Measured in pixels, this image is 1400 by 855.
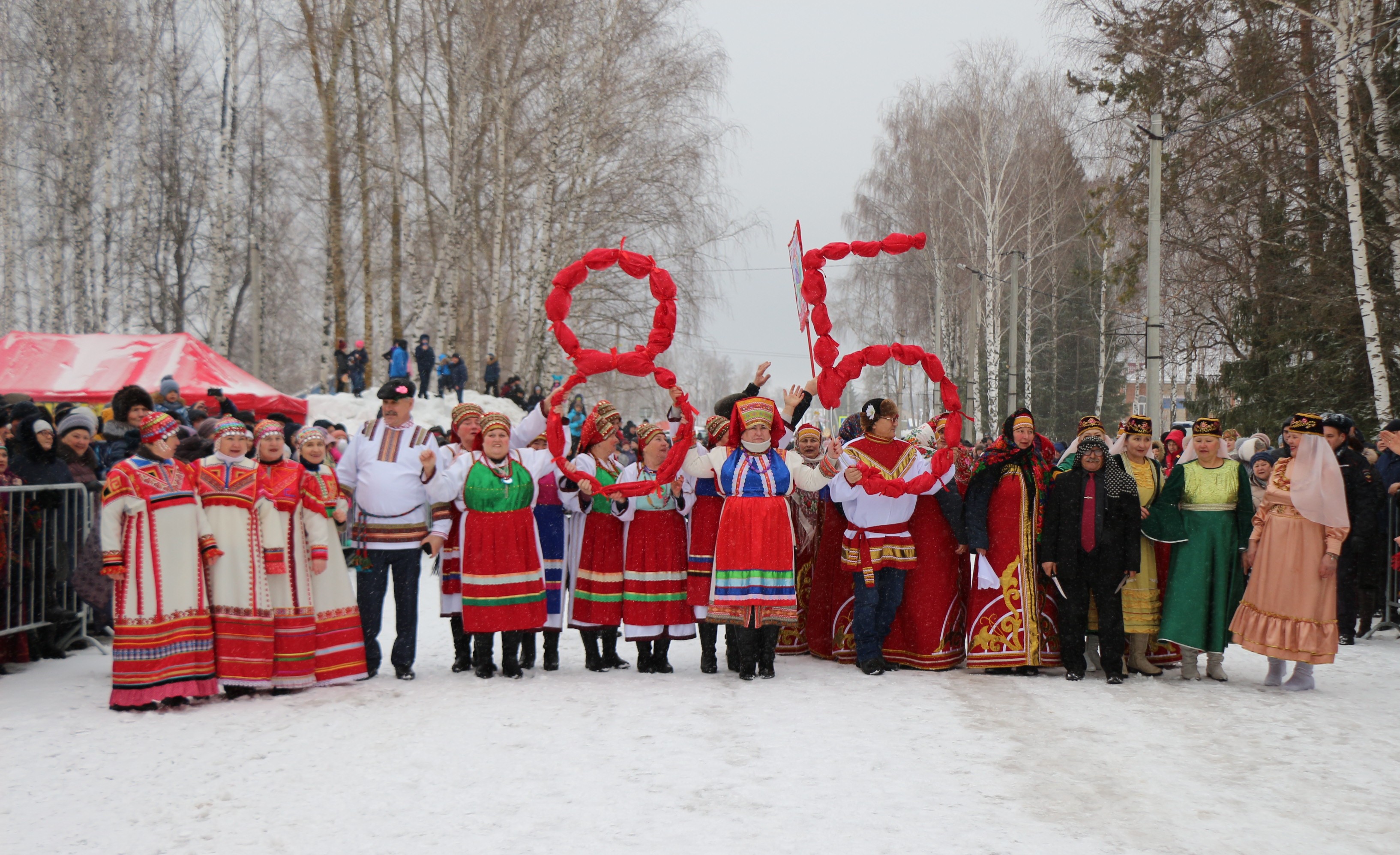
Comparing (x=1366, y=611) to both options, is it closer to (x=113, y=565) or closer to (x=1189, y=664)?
(x=1189, y=664)

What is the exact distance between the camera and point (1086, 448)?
23.7 feet

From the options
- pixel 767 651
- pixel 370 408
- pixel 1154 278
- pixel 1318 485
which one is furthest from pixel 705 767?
pixel 370 408

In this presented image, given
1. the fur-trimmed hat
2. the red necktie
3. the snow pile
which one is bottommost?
the red necktie

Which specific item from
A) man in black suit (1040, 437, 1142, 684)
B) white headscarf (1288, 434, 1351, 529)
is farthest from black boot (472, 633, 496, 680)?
white headscarf (1288, 434, 1351, 529)

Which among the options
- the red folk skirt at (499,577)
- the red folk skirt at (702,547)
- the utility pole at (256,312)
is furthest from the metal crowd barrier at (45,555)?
the utility pole at (256,312)

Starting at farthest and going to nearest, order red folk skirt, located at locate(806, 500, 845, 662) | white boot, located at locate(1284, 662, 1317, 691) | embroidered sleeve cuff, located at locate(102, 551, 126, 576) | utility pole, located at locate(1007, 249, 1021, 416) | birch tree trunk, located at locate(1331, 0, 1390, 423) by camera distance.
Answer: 1. utility pole, located at locate(1007, 249, 1021, 416)
2. birch tree trunk, located at locate(1331, 0, 1390, 423)
3. red folk skirt, located at locate(806, 500, 845, 662)
4. white boot, located at locate(1284, 662, 1317, 691)
5. embroidered sleeve cuff, located at locate(102, 551, 126, 576)

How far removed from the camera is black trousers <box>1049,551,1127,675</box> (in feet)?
23.0

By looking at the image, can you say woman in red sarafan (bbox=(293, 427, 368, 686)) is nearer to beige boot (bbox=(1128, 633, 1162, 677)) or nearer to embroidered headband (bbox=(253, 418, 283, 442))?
embroidered headband (bbox=(253, 418, 283, 442))

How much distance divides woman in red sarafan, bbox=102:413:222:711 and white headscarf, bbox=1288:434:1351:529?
648 centimetres

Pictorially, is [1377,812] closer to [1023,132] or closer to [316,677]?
[316,677]

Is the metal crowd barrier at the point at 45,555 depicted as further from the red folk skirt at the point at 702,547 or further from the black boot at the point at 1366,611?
the black boot at the point at 1366,611

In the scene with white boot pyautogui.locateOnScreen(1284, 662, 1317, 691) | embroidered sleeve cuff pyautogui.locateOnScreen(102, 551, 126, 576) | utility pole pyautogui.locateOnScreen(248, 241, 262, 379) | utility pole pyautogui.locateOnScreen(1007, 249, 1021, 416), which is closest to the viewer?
embroidered sleeve cuff pyautogui.locateOnScreen(102, 551, 126, 576)

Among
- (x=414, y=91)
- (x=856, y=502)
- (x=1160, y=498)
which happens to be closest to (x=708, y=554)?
(x=856, y=502)

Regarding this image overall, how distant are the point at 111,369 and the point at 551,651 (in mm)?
11025
